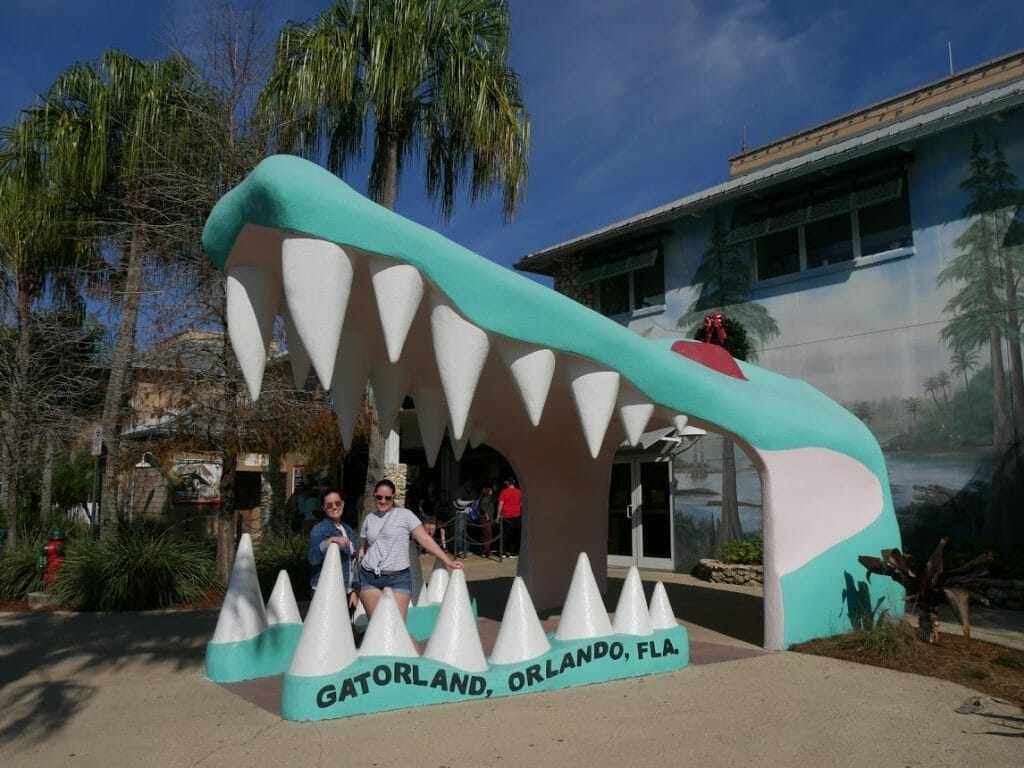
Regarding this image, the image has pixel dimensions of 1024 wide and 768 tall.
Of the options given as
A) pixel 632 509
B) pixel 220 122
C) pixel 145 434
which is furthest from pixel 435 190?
pixel 632 509

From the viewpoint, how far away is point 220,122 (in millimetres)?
9359

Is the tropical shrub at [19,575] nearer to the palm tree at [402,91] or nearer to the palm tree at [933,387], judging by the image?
the palm tree at [402,91]

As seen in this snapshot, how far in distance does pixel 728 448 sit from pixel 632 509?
2093 mm

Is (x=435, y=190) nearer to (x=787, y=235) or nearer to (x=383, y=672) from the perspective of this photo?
(x=787, y=235)

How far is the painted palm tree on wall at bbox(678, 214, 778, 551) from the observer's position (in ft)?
39.3

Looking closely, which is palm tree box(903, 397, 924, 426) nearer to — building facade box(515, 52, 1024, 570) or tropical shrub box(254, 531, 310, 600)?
building facade box(515, 52, 1024, 570)

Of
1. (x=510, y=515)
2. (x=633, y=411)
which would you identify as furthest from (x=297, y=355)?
(x=510, y=515)

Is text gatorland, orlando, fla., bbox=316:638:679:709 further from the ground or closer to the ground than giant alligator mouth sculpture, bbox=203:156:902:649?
closer to the ground

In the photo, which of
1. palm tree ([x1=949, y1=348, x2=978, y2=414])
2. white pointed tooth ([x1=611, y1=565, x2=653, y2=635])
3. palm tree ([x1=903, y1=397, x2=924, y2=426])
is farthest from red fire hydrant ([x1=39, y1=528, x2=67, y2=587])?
palm tree ([x1=949, y1=348, x2=978, y2=414])

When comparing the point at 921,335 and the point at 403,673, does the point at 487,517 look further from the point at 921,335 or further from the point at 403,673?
the point at 403,673

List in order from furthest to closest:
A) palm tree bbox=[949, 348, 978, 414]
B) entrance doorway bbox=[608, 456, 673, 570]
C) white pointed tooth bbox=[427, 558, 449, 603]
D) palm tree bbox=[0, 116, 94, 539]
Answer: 1. entrance doorway bbox=[608, 456, 673, 570]
2. palm tree bbox=[0, 116, 94, 539]
3. palm tree bbox=[949, 348, 978, 414]
4. white pointed tooth bbox=[427, 558, 449, 603]

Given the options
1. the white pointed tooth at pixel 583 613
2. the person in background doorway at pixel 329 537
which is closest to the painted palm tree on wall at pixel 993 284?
the white pointed tooth at pixel 583 613

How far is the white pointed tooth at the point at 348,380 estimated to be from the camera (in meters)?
4.85

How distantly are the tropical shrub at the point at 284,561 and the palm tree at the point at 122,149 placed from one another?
6.75ft
